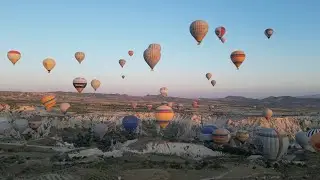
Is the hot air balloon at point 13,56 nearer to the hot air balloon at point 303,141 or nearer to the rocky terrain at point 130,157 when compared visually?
the rocky terrain at point 130,157

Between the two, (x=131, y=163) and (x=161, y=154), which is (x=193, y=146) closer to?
(x=161, y=154)

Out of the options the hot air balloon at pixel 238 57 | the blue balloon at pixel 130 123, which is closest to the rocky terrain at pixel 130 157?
the blue balloon at pixel 130 123

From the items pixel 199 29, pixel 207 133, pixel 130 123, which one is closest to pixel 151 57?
pixel 199 29

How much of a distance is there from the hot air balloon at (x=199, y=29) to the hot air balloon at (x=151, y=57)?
16.4 ft

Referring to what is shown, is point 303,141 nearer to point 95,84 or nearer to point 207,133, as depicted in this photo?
point 207,133

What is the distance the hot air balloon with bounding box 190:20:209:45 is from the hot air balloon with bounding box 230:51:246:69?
5.61 meters

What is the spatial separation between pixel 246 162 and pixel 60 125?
136 feet

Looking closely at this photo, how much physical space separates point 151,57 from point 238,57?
11.1 m

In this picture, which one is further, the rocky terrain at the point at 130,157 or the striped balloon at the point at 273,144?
the striped balloon at the point at 273,144

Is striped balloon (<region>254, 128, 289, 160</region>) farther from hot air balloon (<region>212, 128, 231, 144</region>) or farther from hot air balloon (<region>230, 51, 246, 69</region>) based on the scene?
hot air balloon (<region>230, 51, 246, 69</region>)

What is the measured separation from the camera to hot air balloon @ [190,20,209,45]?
46125 millimetres

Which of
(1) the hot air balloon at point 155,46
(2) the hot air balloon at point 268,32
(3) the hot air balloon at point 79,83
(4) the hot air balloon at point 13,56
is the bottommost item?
(3) the hot air balloon at point 79,83

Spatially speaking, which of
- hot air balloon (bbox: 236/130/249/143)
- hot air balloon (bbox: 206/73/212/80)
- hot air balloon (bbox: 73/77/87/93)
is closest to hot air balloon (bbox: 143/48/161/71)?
hot air balloon (bbox: 73/77/87/93)

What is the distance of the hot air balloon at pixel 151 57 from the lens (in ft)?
156
